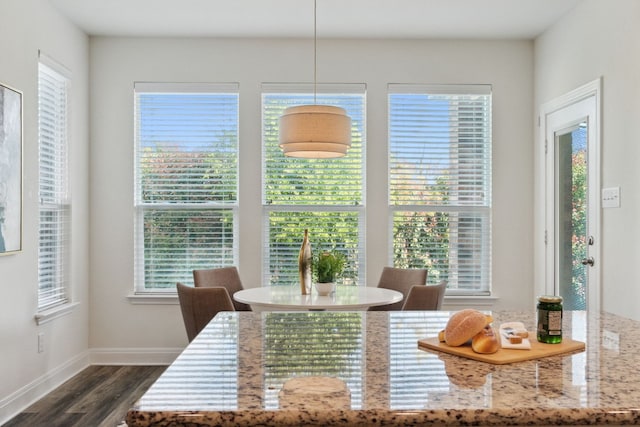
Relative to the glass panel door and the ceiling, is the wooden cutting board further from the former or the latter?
the ceiling

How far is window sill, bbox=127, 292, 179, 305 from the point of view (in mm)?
4484

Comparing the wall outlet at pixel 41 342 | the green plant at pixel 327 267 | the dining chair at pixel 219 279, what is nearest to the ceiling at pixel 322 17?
the green plant at pixel 327 267

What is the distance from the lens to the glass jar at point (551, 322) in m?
1.33

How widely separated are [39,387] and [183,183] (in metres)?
1.83

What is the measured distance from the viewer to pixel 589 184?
360 cm

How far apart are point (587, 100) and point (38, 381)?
13.5ft

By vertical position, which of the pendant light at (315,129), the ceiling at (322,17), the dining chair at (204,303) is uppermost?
the ceiling at (322,17)

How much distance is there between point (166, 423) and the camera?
89cm

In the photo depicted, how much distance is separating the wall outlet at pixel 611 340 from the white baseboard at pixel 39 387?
324cm

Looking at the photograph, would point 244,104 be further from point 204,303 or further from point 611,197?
point 611,197

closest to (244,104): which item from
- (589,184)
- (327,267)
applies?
(327,267)

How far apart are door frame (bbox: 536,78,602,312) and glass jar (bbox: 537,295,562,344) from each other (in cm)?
197

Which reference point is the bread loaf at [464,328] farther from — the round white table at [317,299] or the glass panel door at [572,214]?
the glass panel door at [572,214]

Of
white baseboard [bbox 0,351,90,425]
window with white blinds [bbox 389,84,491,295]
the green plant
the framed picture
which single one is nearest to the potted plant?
the green plant
